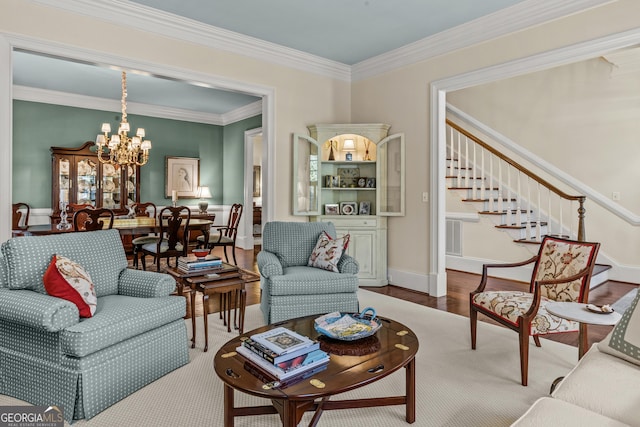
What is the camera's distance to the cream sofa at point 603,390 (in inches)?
50.4

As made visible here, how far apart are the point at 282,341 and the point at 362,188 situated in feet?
11.7

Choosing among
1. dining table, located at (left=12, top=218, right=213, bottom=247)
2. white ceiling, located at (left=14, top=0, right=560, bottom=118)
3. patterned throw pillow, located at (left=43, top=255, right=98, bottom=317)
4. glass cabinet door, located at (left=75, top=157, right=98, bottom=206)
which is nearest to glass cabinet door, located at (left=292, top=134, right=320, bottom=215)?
white ceiling, located at (left=14, top=0, right=560, bottom=118)

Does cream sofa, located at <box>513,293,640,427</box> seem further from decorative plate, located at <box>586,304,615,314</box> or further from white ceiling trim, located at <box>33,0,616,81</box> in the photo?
white ceiling trim, located at <box>33,0,616,81</box>

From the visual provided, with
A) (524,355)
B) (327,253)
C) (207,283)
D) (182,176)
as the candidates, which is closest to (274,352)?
(207,283)

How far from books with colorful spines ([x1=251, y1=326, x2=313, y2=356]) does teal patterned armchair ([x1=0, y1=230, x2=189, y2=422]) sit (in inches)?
33.7

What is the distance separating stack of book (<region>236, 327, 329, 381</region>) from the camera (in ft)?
5.56

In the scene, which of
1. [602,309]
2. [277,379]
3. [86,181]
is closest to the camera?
[277,379]

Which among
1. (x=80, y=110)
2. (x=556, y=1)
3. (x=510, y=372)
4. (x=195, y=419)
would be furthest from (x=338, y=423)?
(x=80, y=110)

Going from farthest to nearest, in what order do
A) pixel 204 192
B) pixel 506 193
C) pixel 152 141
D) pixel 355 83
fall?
1. pixel 204 192
2. pixel 152 141
3. pixel 506 193
4. pixel 355 83

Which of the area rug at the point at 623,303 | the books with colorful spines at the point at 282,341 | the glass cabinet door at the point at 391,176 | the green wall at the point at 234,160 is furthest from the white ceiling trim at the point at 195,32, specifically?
the area rug at the point at 623,303

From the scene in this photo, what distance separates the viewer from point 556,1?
353 centimetres

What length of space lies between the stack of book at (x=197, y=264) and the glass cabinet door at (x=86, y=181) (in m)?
5.00

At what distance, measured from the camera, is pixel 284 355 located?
1734mm

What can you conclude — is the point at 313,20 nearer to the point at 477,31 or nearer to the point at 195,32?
the point at 195,32
